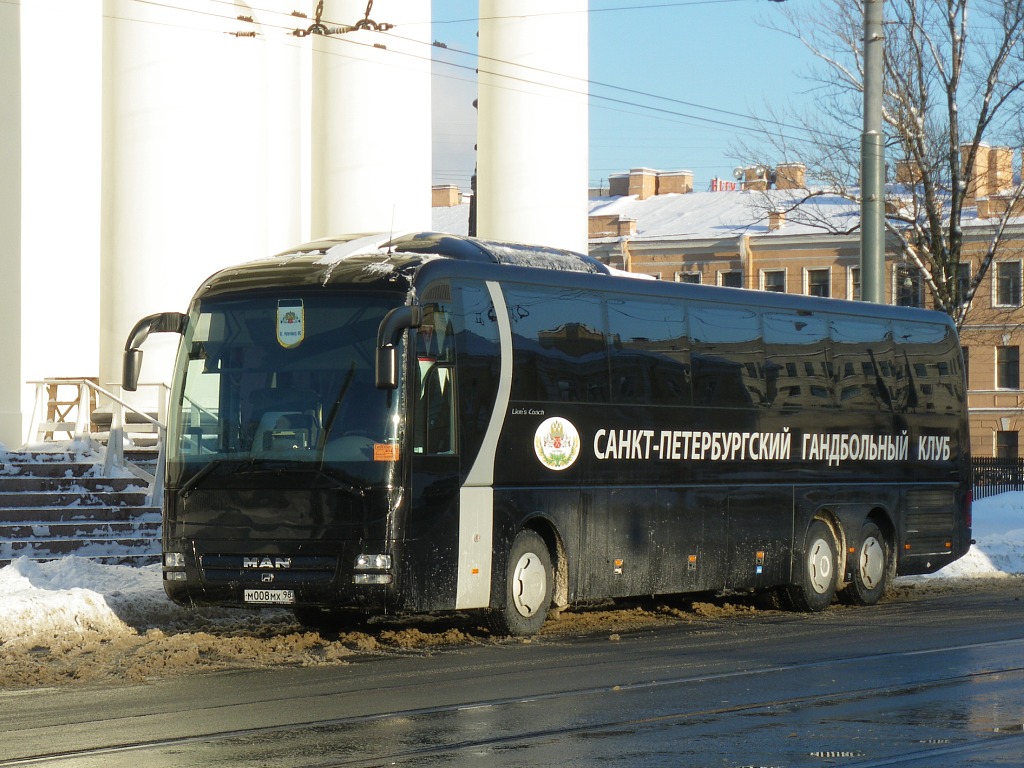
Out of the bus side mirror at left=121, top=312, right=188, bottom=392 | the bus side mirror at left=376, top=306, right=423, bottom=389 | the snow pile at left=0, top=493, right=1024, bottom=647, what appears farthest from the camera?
the bus side mirror at left=121, top=312, right=188, bottom=392

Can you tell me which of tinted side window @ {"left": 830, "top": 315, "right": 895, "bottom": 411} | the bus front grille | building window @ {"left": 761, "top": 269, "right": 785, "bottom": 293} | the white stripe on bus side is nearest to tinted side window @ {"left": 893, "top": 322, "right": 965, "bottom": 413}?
tinted side window @ {"left": 830, "top": 315, "right": 895, "bottom": 411}

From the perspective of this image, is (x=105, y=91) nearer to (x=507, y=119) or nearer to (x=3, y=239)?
(x=3, y=239)

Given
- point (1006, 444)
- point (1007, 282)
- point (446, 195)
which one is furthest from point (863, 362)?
point (446, 195)

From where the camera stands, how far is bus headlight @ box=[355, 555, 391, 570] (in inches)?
542

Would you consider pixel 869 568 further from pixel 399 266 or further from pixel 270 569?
pixel 270 569

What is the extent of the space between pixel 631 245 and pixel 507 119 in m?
46.3

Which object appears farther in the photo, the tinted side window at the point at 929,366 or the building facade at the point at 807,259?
the building facade at the point at 807,259

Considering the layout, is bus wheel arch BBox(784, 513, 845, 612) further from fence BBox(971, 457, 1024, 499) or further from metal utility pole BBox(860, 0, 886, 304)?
fence BBox(971, 457, 1024, 499)

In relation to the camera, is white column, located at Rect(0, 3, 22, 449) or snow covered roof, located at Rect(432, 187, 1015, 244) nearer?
white column, located at Rect(0, 3, 22, 449)

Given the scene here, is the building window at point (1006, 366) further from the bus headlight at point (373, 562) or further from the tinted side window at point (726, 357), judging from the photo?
the bus headlight at point (373, 562)

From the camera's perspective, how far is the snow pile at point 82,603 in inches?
574

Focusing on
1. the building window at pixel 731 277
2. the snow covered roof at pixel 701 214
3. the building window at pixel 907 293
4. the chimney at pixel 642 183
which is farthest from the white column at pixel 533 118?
the chimney at pixel 642 183

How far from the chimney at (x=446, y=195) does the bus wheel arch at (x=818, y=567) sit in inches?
2857

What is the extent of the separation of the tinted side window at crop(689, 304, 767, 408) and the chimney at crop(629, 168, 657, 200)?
66962 mm
